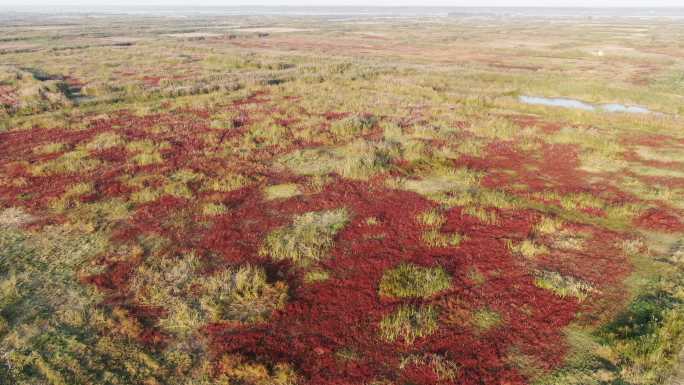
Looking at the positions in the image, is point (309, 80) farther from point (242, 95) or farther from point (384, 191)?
point (384, 191)

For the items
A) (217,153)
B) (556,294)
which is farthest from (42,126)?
(556,294)

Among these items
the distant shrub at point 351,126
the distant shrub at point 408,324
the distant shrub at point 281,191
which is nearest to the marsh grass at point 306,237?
the distant shrub at point 281,191

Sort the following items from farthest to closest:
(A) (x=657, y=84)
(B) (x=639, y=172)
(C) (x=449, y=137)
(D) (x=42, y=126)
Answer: (A) (x=657, y=84), (D) (x=42, y=126), (C) (x=449, y=137), (B) (x=639, y=172)

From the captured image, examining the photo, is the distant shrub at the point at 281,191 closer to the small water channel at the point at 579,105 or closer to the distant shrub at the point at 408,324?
the distant shrub at the point at 408,324

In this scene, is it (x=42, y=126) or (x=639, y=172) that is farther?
(x=42, y=126)

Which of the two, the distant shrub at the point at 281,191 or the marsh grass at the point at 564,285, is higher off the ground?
the distant shrub at the point at 281,191

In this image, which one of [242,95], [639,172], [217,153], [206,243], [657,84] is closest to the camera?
[206,243]

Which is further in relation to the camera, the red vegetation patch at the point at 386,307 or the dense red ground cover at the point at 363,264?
the dense red ground cover at the point at 363,264
